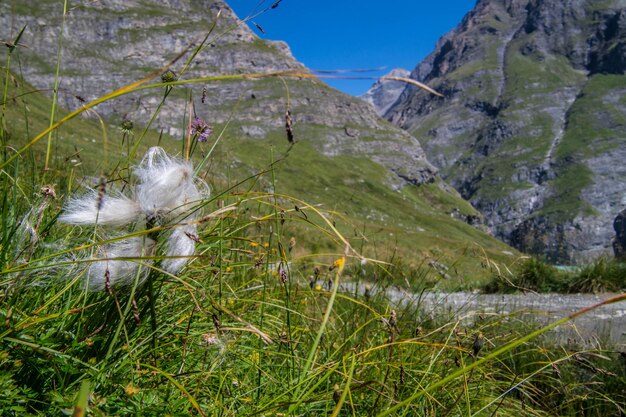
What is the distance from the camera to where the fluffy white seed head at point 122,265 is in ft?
5.57

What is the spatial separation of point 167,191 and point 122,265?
322 millimetres

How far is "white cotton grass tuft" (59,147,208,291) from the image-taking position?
66.9 inches

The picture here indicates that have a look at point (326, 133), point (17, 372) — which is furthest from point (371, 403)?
point (326, 133)

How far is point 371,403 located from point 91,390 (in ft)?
4.37

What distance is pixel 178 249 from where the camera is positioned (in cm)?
185

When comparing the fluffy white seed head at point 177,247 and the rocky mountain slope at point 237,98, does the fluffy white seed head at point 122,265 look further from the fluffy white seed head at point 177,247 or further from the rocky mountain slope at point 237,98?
the rocky mountain slope at point 237,98

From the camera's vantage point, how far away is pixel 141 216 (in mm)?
1716

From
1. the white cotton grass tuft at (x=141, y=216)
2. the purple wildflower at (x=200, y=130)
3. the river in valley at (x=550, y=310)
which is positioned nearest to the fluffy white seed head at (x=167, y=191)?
the white cotton grass tuft at (x=141, y=216)

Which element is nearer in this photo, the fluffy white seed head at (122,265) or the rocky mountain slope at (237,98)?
the fluffy white seed head at (122,265)

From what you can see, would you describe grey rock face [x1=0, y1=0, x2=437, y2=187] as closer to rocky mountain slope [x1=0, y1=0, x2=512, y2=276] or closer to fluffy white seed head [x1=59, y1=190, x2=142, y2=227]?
rocky mountain slope [x1=0, y1=0, x2=512, y2=276]

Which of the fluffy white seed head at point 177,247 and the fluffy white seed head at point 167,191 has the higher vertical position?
the fluffy white seed head at point 167,191

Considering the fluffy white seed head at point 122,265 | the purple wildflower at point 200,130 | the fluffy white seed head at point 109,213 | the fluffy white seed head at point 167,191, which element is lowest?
the fluffy white seed head at point 122,265

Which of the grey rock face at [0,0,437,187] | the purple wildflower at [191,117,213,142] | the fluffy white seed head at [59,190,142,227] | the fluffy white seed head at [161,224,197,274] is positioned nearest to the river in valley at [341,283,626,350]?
the purple wildflower at [191,117,213,142]

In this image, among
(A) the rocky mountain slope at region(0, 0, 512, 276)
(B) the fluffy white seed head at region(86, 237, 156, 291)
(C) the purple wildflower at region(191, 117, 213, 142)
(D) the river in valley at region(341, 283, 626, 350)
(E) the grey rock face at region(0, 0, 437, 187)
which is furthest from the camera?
(E) the grey rock face at region(0, 0, 437, 187)
